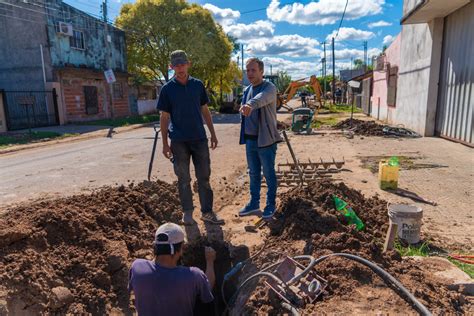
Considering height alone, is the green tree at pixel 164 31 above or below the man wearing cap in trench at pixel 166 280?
above

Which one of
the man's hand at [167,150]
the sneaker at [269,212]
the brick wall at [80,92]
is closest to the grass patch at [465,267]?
the sneaker at [269,212]

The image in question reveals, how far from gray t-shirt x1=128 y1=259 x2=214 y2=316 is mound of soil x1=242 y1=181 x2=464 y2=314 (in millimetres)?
480

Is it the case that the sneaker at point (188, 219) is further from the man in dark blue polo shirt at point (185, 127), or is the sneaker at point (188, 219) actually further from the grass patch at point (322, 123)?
the grass patch at point (322, 123)

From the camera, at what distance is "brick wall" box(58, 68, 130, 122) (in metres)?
21.9

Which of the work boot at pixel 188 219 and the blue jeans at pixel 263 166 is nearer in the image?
the blue jeans at pixel 263 166

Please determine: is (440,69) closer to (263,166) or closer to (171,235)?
(263,166)

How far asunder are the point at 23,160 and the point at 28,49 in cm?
1380

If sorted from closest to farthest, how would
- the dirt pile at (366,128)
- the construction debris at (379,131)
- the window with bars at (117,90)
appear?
the construction debris at (379,131) → the dirt pile at (366,128) → the window with bars at (117,90)

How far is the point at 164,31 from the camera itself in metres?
28.5

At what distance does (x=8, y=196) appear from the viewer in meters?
6.29

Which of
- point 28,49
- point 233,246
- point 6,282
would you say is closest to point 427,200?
point 233,246

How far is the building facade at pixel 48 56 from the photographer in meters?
20.8

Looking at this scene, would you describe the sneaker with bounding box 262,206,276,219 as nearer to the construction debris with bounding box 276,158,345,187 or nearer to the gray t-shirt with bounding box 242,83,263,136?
the gray t-shirt with bounding box 242,83,263,136

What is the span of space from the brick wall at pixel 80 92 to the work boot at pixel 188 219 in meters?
19.8
